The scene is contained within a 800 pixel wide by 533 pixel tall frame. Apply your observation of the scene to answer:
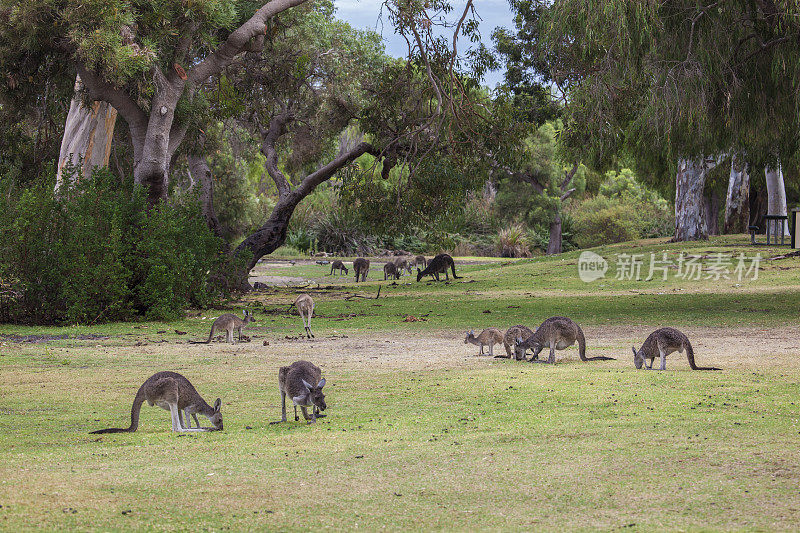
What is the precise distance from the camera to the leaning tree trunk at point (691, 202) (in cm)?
3369

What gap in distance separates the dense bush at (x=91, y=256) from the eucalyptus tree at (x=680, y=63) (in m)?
8.69

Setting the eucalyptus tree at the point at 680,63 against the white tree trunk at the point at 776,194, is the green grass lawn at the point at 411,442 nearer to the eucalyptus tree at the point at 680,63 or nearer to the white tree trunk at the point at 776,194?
the eucalyptus tree at the point at 680,63

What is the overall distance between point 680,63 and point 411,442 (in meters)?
11.6

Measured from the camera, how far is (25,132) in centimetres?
2669

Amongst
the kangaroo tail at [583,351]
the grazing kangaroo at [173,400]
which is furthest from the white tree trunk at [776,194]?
the grazing kangaroo at [173,400]

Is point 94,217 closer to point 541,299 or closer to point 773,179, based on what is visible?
point 541,299

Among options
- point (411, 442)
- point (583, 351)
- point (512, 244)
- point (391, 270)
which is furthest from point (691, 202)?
point (411, 442)

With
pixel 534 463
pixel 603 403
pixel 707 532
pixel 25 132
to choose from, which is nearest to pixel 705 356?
pixel 603 403

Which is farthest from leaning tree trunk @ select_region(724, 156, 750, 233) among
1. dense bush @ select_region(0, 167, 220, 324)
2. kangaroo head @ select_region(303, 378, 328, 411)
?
kangaroo head @ select_region(303, 378, 328, 411)

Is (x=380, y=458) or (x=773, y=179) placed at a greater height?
(x=773, y=179)

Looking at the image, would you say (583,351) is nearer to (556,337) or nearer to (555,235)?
(556,337)

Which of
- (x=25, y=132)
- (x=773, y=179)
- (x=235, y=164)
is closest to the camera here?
(x=25, y=132)

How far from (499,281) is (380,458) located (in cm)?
2173

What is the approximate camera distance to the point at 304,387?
716 cm
